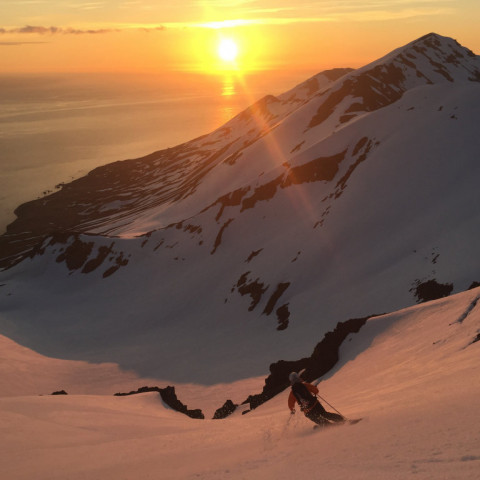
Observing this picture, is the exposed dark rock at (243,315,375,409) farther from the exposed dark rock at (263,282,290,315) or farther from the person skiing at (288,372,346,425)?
the exposed dark rock at (263,282,290,315)

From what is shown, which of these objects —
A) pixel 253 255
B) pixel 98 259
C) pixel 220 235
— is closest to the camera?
pixel 253 255

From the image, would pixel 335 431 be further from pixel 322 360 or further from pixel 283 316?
pixel 283 316

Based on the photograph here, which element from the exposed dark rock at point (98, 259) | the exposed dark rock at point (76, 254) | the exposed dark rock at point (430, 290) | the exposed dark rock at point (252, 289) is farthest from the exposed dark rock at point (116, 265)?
the exposed dark rock at point (430, 290)

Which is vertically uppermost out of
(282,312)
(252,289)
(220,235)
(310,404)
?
(220,235)

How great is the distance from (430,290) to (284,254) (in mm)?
25654

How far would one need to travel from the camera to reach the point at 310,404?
44.7ft

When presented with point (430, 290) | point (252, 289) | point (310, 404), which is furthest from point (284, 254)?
point (310, 404)

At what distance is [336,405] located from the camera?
17.3m

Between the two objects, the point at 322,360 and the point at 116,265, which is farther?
the point at 116,265

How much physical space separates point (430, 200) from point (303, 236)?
16953mm

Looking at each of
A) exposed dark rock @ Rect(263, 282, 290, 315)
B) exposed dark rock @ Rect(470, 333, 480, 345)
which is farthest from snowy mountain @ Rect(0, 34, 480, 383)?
exposed dark rock @ Rect(470, 333, 480, 345)

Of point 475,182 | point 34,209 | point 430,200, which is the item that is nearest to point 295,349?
point 430,200

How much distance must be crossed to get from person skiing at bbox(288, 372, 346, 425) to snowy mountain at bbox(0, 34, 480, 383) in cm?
2886

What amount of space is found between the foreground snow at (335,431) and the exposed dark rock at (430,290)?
14.1 meters
